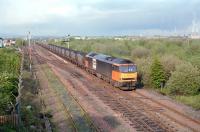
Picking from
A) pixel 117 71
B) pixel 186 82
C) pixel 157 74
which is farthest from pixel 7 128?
pixel 157 74

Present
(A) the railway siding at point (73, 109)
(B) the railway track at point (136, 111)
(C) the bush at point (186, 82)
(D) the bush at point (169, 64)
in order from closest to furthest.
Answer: (B) the railway track at point (136, 111)
(A) the railway siding at point (73, 109)
(C) the bush at point (186, 82)
(D) the bush at point (169, 64)

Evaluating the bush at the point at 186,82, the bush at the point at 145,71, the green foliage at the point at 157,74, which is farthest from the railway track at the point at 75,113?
the bush at the point at 186,82

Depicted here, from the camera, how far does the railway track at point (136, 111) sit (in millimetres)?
21984

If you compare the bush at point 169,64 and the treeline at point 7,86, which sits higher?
the bush at point 169,64

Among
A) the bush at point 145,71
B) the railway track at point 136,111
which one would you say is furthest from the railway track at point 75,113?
the bush at point 145,71

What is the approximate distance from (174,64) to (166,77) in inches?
118

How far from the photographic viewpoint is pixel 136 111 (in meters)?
26.3

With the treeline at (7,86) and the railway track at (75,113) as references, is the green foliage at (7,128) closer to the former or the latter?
the treeline at (7,86)

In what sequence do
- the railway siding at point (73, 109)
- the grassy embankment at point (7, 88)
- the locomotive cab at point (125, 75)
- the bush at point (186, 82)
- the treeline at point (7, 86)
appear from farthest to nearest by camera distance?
the locomotive cab at point (125, 75) < the bush at point (186, 82) < the treeline at point (7, 86) < the grassy embankment at point (7, 88) < the railway siding at point (73, 109)

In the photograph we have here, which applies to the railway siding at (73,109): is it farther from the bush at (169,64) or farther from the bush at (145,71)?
the bush at (169,64)

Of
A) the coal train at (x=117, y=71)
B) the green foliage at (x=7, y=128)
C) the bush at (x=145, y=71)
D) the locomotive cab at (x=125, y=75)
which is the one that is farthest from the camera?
the bush at (x=145, y=71)

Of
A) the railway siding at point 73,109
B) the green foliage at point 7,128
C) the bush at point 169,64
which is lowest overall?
the railway siding at point 73,109

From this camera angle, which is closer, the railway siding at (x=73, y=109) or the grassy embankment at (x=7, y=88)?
the railway siding at (x=73, y=109)

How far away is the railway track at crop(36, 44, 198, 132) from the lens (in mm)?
21984
